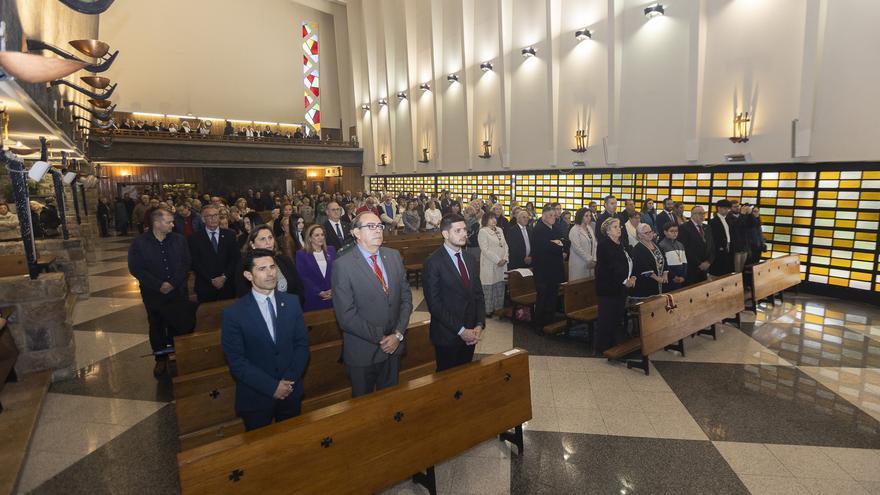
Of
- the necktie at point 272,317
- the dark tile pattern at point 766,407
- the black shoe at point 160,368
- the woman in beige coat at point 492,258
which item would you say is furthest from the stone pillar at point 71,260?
the dark tile pattern at point 766,407

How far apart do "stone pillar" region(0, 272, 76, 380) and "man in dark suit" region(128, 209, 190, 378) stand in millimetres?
953

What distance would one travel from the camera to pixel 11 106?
538 cm

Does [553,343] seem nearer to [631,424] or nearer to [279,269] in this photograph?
[631,424]

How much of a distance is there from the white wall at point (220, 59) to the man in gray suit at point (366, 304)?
27.5 metres

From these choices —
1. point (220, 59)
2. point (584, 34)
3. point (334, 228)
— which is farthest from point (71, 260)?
point (220, 59)

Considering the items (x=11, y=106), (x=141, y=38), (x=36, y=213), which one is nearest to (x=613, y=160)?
(x=11, y=106)

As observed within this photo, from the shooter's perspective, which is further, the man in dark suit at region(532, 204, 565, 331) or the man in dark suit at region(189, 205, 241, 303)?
the man in dark suit at region(532, 204, 565, 331)

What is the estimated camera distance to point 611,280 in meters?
5.27

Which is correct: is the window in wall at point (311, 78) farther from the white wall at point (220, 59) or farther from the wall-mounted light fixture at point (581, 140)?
the wall-mounted light fixture at point (581, 140)

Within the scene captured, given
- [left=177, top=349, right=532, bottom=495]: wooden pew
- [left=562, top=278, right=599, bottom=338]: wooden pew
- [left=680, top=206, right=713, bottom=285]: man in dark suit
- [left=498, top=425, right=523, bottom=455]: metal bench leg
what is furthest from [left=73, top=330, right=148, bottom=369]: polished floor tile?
[left=680, top=206, right=713, bottom=285]: man in dark suit

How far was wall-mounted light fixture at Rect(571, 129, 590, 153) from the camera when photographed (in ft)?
44.1

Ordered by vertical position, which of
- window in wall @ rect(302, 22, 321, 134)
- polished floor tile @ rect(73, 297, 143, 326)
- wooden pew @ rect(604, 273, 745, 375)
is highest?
window in wall @ rect(302, 22, 321, 134)

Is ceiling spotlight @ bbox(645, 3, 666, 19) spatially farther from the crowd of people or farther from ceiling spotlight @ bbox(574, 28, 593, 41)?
the crowd of people

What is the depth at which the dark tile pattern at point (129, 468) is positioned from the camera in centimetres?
320
